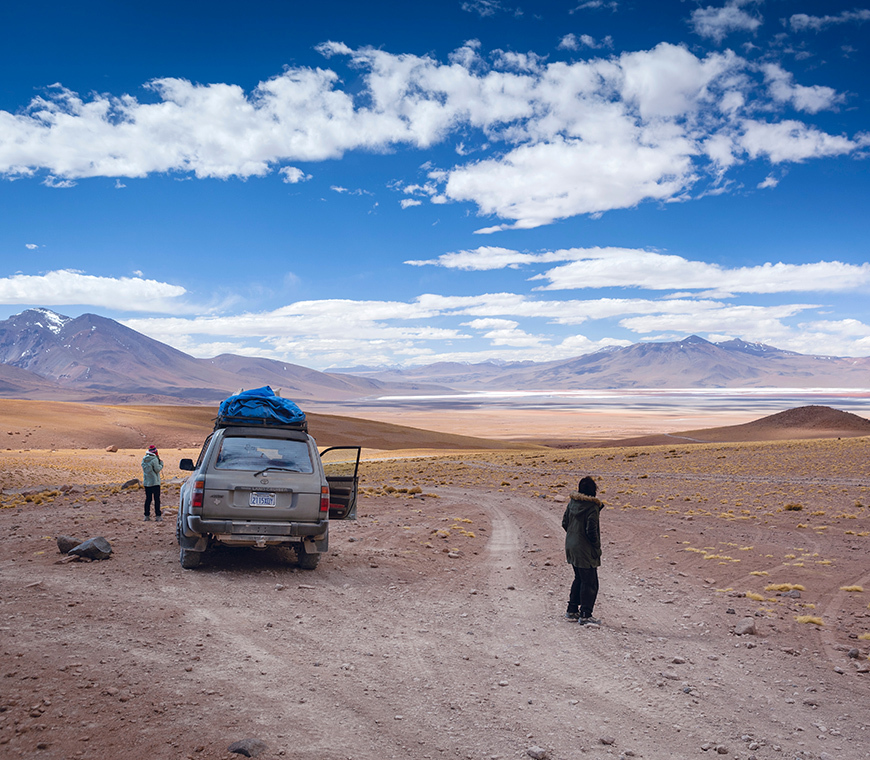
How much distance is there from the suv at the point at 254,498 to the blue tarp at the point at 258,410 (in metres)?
0.59

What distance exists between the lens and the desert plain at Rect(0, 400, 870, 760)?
464cm

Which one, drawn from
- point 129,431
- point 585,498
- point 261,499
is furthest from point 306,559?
point 129,431

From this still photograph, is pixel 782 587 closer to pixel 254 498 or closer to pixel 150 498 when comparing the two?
pixel 254 498

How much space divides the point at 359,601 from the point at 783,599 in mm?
5827

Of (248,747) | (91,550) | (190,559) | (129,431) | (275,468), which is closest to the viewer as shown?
(248,747)

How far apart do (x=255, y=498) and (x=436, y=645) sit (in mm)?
3546

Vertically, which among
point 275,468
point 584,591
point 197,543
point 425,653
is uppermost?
point 275,468

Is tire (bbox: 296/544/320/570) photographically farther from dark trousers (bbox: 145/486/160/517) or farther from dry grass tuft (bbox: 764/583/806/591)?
dry grass tuft (bbox: 764/583/806/591)

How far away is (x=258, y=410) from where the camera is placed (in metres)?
10.6

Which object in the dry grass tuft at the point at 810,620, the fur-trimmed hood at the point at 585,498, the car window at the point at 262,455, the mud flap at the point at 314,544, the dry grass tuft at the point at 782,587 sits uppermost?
the car window at the point at 262,455

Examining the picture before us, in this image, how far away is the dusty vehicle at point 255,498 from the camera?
8.82 meters

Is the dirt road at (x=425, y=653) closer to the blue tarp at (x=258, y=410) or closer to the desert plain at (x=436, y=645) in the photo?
the desert plain at (x=436, y=645)

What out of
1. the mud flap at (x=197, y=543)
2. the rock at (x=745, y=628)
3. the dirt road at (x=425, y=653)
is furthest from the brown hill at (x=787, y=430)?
the mud flap at (x=197, y=543)

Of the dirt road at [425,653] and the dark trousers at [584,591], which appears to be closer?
the dirt road at [425,653]
